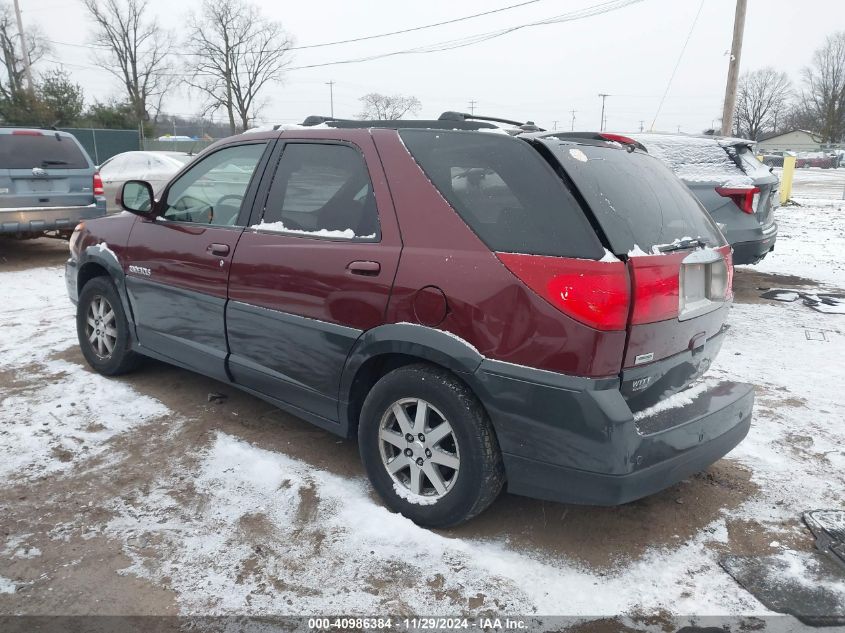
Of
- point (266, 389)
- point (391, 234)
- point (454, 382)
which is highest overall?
point (391, 234)

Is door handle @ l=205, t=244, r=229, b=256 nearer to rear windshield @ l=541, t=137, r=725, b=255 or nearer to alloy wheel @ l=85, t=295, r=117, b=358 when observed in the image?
alloy wheel @ l=85, t=295, r=117, b=358

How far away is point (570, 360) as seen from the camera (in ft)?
7.53

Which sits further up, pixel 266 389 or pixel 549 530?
pixel 266 389

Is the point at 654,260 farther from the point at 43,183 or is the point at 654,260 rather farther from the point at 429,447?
the point at 43,183

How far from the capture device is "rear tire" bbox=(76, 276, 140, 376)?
441 cm

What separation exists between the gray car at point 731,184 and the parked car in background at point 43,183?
7.22m

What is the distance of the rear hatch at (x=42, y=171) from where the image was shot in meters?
8.02

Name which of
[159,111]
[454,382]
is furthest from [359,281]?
[159,111]

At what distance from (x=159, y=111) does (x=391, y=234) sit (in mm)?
56812

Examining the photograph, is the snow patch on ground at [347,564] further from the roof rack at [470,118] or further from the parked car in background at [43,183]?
the parked car in background at [43,183]

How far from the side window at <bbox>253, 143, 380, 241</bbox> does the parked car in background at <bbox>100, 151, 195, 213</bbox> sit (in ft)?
32.1

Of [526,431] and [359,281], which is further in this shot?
[359,281]

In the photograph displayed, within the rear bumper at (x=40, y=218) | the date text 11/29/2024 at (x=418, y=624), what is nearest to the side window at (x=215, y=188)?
the date text 11/29/2024 at (x=418, y=624)

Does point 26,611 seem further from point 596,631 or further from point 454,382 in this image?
point 596,631
